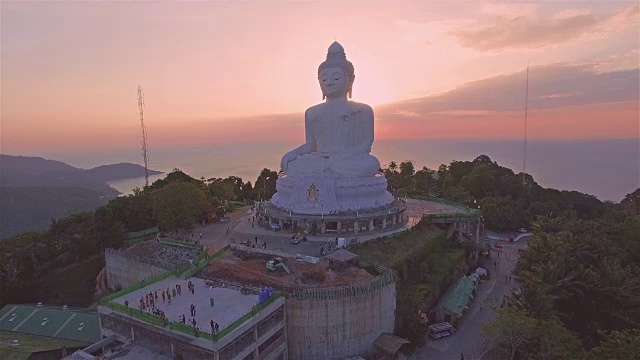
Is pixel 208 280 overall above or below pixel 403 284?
above

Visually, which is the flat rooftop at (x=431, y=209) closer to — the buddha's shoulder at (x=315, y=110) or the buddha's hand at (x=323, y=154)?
the buddha's hand at (x=323, y=154)

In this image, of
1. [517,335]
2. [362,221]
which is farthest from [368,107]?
[517,335]

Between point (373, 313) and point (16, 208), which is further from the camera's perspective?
point (16, 208)

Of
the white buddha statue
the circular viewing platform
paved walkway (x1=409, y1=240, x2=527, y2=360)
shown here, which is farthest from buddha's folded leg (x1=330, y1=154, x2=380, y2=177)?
paved walkway (x1=409, y1=240, x2=527, y2=360)

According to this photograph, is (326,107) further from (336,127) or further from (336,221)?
(336,221)

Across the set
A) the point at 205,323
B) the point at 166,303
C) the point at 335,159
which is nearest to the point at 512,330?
the point at 205,323

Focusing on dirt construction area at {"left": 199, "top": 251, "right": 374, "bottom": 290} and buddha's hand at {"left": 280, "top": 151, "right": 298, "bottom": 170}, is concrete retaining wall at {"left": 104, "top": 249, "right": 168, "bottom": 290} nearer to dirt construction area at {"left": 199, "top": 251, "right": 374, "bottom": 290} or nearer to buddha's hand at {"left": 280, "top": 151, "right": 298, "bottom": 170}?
dirt construction area at {"left": 199, "top": 251, "right": 374, "bottom": 290}

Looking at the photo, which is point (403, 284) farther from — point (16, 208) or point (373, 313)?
point (16, 208)
